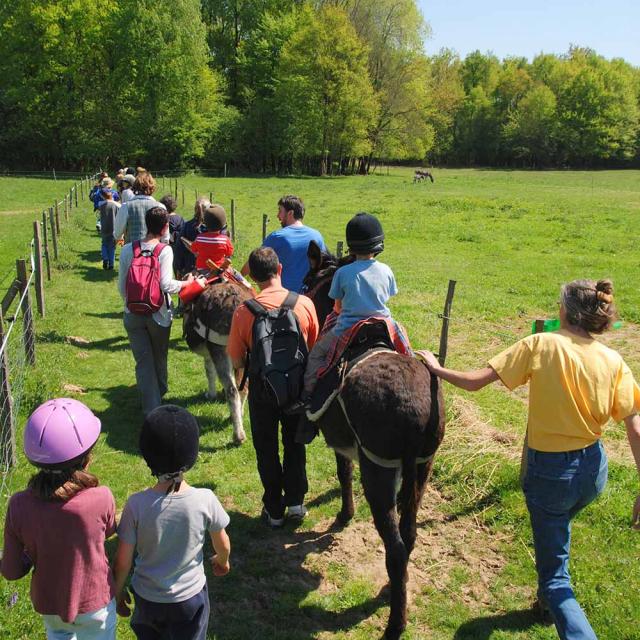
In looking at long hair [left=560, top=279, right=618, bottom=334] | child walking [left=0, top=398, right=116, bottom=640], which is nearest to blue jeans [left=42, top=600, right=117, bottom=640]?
child walking [left=0, top=398, right=116, bottom=640]

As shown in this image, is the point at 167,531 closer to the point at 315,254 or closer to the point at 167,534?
the point at 167,534

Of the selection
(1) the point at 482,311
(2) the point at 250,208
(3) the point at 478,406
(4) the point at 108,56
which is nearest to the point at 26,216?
(2) the point at 250,208

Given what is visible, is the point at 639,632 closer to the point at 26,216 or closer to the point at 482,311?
the point at 482,311

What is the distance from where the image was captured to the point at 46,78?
4728cm

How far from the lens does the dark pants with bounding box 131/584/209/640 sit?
2740mm

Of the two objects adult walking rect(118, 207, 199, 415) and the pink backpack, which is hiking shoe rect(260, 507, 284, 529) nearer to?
adult walking rect(118, 207, 199, 415)

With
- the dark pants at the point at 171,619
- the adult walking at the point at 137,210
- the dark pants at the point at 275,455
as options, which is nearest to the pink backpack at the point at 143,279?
the dark pants at the point at 275,455

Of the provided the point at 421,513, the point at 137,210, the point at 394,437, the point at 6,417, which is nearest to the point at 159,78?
the point at 137,210

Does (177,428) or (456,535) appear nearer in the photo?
(177,428)

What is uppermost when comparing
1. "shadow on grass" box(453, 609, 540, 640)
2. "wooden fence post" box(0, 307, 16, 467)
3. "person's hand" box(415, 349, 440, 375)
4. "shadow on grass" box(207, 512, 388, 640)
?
"person's hand" box(415, 349, 440, 375)

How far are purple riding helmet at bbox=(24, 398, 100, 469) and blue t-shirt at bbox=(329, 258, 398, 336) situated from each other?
2.07m

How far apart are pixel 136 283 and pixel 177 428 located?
329cm

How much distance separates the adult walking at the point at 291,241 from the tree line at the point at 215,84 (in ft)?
151

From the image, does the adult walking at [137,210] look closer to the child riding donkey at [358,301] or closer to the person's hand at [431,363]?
the child riding donkey at [358,301]
